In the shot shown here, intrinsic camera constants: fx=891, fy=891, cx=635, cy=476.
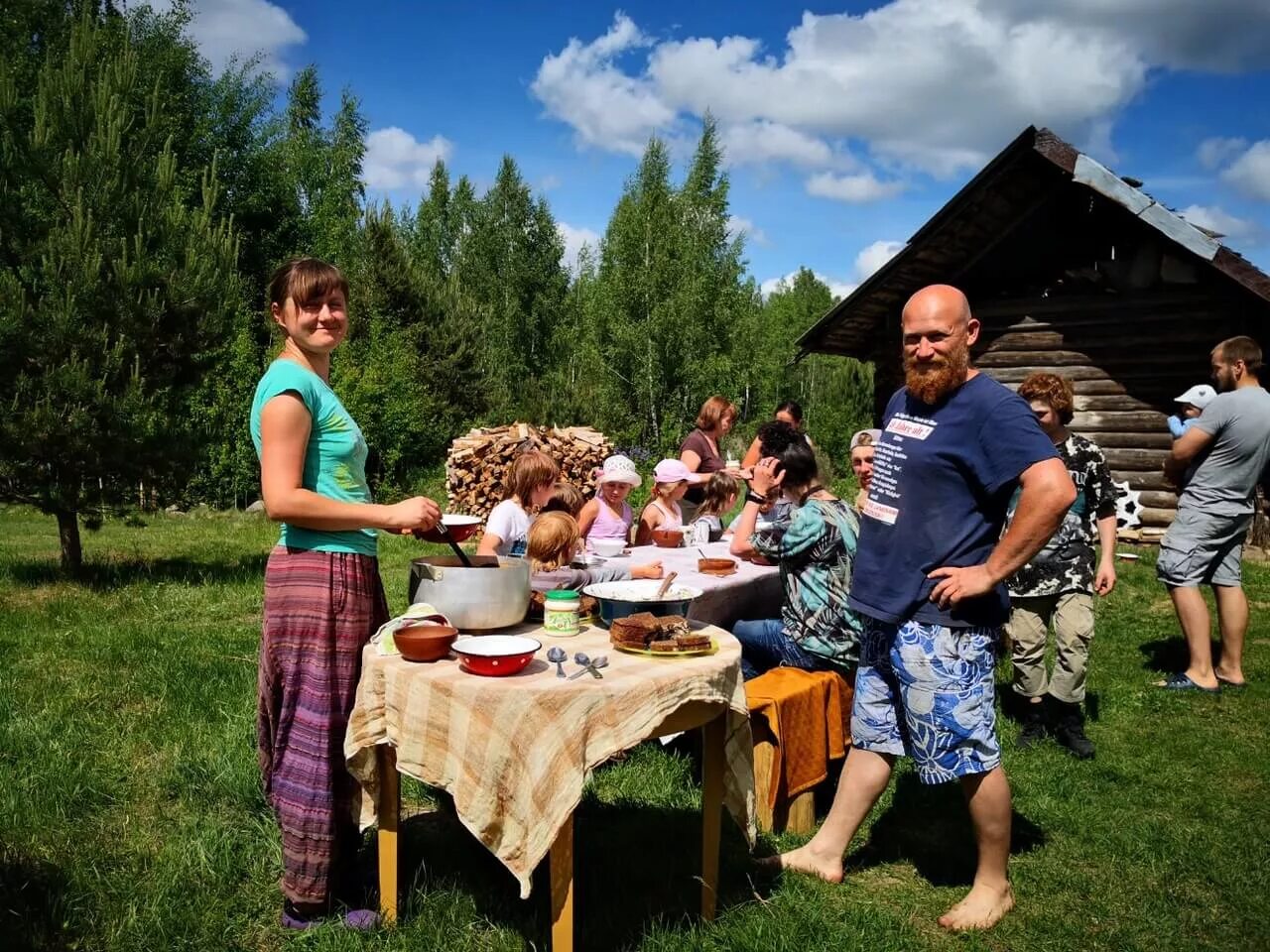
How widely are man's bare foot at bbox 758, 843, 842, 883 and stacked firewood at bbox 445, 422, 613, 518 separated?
33.7 ft

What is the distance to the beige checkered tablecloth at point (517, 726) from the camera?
232 cm

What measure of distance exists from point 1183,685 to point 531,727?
17.1ft

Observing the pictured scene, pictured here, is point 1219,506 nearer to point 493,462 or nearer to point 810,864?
point 810,864

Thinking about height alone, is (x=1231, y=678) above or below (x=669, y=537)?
below

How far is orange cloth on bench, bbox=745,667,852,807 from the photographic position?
368 cm

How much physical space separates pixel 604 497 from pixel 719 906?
3.22 meters

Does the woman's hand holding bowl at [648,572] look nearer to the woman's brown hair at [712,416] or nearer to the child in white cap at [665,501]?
the child in white cap at [665,501]

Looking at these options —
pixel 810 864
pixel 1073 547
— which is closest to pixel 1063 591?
pixel 1073 547

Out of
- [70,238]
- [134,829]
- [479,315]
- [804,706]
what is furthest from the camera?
[479,315]

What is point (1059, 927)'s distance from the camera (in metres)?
3.13

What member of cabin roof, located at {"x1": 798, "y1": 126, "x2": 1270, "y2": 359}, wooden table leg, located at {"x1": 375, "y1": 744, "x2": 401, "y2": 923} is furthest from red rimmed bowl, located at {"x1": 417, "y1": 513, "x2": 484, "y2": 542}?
cabin roof, located at {"x1": 798, "y1": 126, "x2": 1270, "y2": 359}

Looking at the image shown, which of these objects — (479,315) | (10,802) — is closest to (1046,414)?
(10,802)

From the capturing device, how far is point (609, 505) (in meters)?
5.99

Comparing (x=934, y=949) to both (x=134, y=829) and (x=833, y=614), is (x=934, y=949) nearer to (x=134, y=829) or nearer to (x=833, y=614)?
(x=833, y=614)
